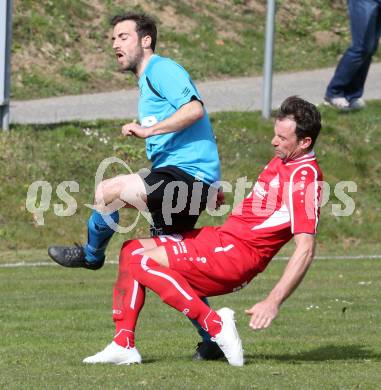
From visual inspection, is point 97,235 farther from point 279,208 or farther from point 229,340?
point 279,208

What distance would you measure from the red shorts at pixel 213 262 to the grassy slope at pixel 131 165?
6.90 meters

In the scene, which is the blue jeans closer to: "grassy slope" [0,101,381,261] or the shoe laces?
"grassy slope" [0,101,381,261]

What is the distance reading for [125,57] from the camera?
359 inches

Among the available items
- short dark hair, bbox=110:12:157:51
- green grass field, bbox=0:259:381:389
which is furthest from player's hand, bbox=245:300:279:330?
short dark hair, bbox=110:12:157:51

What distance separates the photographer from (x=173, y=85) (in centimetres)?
884

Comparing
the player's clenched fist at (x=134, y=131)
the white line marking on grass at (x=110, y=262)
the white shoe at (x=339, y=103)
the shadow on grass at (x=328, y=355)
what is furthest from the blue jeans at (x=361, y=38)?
the player's clenched fist at (x=134, y=131)

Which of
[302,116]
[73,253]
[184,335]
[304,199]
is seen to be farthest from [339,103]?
[304,199]

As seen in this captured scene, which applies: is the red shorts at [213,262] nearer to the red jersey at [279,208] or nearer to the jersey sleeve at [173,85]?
the red jersey at [279,208]

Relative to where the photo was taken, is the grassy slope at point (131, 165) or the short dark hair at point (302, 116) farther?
the grassy slope at point (131, 165)

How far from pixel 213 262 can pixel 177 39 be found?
49.4 ft

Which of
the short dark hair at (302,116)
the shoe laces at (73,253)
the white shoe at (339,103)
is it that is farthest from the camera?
the white shoe at (339,103)

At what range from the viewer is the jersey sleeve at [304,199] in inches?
321

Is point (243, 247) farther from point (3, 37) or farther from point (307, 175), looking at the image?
point (3, 37)

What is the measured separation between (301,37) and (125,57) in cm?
1607
